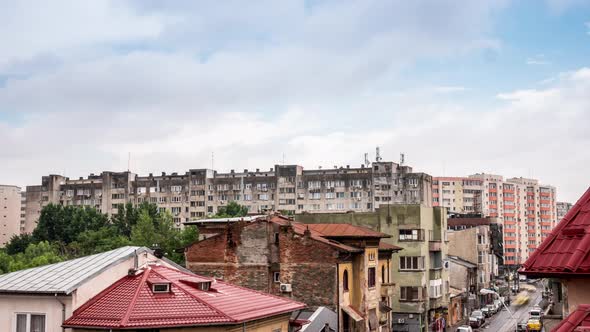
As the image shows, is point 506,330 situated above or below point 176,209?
below

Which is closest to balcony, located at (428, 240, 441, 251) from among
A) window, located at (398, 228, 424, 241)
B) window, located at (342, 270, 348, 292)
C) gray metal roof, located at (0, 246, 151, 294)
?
window, located at (398, 228, 424, 241)

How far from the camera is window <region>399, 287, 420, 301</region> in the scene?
6291 cm

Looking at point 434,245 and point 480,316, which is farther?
point 480,316

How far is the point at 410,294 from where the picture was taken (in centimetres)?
6316

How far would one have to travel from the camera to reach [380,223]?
6494 cm

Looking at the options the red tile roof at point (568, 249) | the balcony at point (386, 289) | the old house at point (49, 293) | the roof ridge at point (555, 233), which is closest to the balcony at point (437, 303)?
the balcony at point (386, 289)

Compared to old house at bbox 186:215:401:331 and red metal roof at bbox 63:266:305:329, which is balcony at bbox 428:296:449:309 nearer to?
old house at bbox 186:215:401:331

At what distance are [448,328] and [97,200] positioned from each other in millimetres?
97146

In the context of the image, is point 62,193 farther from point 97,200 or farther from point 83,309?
point 83,309

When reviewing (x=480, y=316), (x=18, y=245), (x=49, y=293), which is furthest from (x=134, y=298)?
(x=18, y=245)

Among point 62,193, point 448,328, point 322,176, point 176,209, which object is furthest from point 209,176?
point 448,328

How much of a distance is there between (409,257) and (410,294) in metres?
3.29

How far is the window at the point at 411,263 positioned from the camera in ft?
209

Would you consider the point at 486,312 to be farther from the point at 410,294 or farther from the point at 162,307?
the point at 162,307
